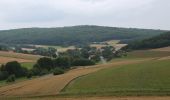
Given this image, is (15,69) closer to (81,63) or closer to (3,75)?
(3,75)

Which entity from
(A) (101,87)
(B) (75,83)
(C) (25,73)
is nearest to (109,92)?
(A) (101,87)

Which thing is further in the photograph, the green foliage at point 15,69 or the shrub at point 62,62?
the shrub at point 62,62

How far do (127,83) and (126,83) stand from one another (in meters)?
0.14

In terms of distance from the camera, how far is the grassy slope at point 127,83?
45.2 m

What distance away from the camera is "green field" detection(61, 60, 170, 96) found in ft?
148

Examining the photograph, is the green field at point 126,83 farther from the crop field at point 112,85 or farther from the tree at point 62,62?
the tree at point 62,62

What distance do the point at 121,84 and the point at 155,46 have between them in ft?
265

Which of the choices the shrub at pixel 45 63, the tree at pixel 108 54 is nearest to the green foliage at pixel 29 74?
the shrub at pixel 45 63

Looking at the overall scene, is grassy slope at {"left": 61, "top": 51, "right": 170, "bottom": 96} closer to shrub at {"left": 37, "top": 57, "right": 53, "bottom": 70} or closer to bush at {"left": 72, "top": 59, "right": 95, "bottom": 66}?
shrub at {"left": 37, "top": 57, "right": 53, "bottom": 70}

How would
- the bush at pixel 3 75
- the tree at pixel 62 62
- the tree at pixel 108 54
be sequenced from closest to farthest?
the bush at pixel 3 75
the tree at pixel 62 62
the tree at pixel 108 54

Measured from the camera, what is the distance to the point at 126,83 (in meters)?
51.2

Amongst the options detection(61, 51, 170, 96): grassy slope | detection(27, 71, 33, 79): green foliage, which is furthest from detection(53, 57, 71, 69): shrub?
detection(61, 51, 170, 96): grassy slope

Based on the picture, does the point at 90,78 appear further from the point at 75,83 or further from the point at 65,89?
the point at 65,89

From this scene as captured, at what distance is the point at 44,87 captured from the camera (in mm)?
55812
